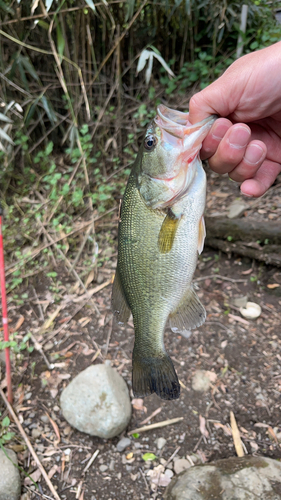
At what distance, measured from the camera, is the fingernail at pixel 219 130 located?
1.38 m

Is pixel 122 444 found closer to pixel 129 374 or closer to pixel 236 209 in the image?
pixel 129 374

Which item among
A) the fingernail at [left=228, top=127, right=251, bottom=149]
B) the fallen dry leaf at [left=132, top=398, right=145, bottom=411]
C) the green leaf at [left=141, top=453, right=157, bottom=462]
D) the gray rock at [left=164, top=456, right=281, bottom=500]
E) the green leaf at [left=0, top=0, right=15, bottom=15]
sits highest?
the green leaf at [left=0, top=0, right=15, bottom=15]

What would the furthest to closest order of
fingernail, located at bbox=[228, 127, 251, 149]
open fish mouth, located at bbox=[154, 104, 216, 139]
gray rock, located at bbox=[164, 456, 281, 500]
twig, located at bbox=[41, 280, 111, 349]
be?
twig, located at bbox=[41, 280, 111, 349], gray rock, located at bbox=[164, 456, 281, 500], fingernail, located at bbox=[228, 127, 251, 149], open fish mouth, located at bbox=[154, 104, 216, 139]

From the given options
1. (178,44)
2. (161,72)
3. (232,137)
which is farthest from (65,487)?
(178,44)

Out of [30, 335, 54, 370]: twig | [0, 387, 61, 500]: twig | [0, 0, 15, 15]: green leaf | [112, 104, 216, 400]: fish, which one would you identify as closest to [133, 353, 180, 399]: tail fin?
[112, 104, 216, 400]: fish

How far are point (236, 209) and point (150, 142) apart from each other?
8.21 ft

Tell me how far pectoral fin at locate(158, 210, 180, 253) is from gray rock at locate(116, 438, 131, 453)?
5.73 ft

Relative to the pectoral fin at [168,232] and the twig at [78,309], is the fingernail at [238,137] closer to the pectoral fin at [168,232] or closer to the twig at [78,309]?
the pectoral fin at [168,232]

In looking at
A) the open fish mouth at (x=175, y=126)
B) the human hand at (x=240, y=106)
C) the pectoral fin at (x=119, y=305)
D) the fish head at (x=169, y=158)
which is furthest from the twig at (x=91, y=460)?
the open fish mouth at (x=175, y=126)

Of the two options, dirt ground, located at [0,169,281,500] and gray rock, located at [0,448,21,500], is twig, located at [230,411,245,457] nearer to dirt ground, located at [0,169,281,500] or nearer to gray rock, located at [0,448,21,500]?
dirt ground, located at [0,169,281,500]

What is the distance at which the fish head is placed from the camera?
1205 mm

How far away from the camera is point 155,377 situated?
4.24 ft

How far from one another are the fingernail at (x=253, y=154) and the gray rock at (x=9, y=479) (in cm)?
224

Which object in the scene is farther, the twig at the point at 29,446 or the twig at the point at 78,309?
the twig at the point at 78,309
